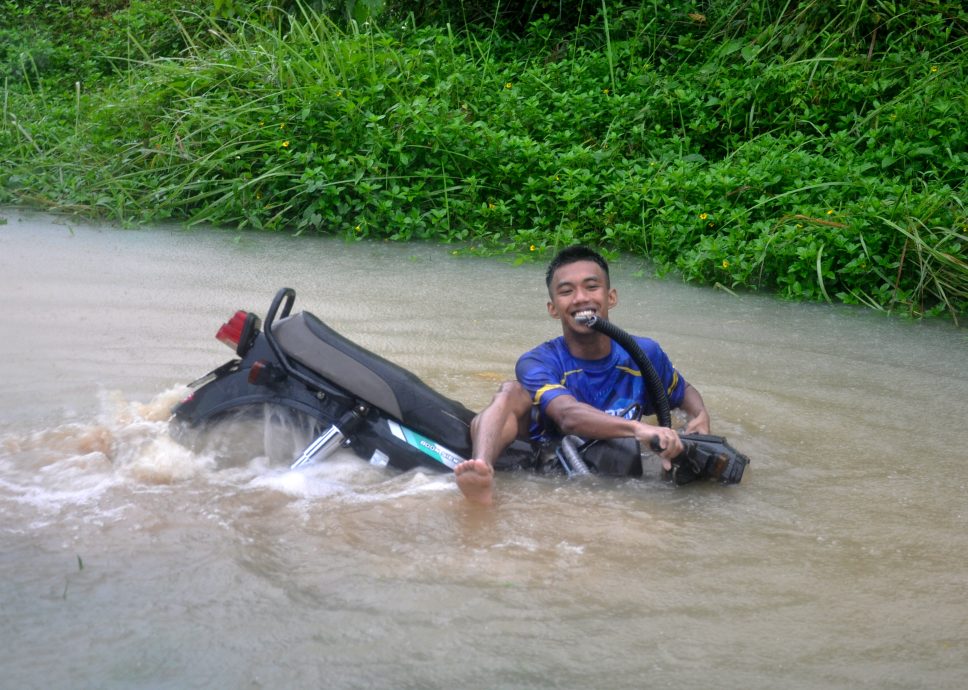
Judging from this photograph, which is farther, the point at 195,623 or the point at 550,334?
the point at 550,334

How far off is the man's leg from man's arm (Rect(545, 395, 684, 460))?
0.12 m

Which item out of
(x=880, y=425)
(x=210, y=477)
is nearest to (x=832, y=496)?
(x=880, y=425)

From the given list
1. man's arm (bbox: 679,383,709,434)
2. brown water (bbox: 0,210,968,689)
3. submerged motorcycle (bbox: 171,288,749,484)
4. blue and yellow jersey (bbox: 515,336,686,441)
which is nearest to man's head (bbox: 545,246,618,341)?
blue and yellow jersey (bbox: 515,336,686,441)

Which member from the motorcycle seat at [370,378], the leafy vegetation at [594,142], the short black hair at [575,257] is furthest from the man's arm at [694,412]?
the leafy vegetation at [594,142]

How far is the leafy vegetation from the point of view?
7090 millimetres

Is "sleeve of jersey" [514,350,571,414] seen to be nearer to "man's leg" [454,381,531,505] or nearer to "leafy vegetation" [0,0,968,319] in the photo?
"man's leg" [454,381,531,505]

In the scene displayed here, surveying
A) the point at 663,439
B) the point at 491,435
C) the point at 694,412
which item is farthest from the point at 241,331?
the point at 694,412

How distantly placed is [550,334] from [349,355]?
2.29 m

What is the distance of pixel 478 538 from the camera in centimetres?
372

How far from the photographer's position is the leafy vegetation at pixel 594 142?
709 centimetres

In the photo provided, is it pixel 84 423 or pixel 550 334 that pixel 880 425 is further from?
pixel 84 423

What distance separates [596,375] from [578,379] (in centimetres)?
7

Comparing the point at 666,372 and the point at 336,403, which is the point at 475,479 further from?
the point at 666,372

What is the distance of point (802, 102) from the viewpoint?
854cm
